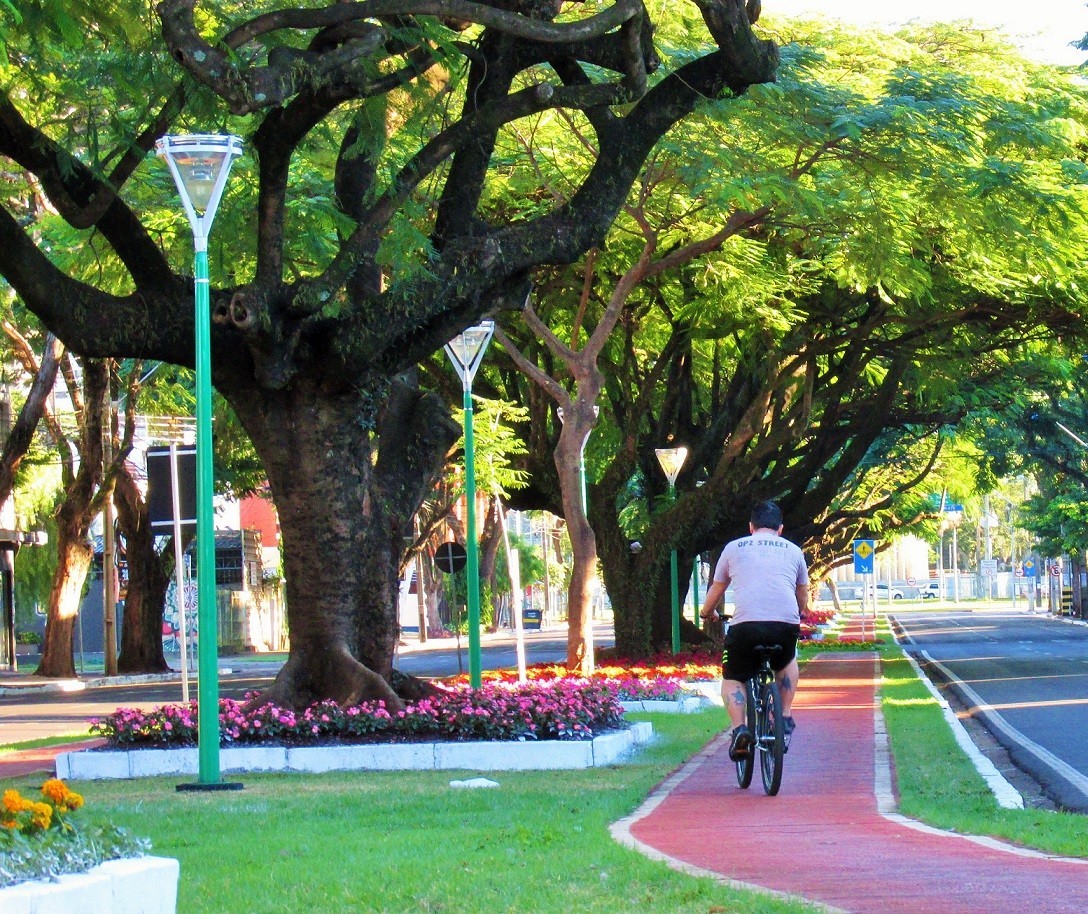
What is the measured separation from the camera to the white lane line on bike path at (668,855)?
6.18m

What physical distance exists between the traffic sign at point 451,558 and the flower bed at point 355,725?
8419 mm

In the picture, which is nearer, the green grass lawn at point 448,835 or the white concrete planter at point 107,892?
the white concrete planter at point 107,892

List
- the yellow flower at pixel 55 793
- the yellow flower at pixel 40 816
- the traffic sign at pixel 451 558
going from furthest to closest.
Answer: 1. the traffic sign at pixel 451 558
2. the yellow flower at pixel 55 793
3. the yellow flower at pixel 40 816

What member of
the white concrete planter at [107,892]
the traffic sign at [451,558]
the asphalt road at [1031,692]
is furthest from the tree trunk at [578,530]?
the white concrete planter at [107,892]

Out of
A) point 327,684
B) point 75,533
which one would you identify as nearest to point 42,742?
point 327,684

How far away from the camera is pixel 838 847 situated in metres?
7.79

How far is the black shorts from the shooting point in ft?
34.1

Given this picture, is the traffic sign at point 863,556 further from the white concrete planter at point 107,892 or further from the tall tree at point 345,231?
the white concrete planter at point 107,892

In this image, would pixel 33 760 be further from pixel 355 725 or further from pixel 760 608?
pixel 760 608

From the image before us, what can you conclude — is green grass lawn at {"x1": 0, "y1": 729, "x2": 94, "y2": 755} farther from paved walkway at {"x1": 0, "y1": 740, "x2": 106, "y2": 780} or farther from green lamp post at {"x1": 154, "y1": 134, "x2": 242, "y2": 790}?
green lamp post at {"x1": 154, "y1": 134, "x2": 242, "y2": 790}

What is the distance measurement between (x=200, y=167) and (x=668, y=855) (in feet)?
21.0

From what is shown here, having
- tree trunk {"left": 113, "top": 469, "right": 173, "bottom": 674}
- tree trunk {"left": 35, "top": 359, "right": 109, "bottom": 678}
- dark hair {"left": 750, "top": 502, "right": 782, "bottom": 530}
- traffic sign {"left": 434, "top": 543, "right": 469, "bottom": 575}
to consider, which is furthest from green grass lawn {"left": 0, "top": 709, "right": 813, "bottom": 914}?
tree trunk {"left": 113, "top": 469, "right": 173, "bottom": 674}

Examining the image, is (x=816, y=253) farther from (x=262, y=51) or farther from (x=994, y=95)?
(x=262, y=51)

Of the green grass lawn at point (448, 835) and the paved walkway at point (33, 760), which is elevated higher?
the green grass lawn at point (448, 835)
